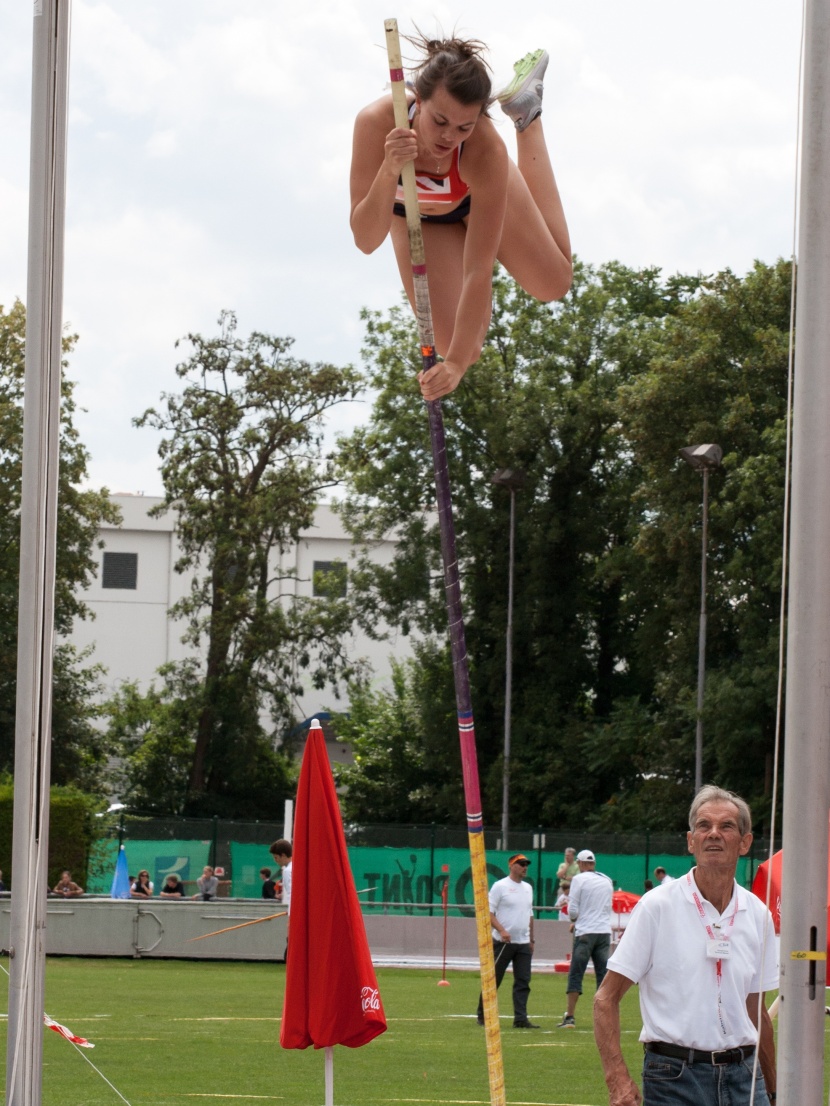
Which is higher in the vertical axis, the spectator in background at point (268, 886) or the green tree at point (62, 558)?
the green tree at point (62, 558)

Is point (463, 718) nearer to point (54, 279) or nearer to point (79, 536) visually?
point (54, 279)

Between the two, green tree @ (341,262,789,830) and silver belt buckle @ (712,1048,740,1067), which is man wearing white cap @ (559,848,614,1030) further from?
green tree @ (341,262,789,830)

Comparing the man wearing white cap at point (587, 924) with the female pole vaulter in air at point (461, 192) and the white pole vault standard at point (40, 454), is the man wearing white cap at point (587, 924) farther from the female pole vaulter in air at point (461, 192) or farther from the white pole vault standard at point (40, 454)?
the female pole vaulter in air at point (461, 192)

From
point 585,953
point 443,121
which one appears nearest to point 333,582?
point 585,953

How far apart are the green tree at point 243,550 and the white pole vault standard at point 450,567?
1329 inches

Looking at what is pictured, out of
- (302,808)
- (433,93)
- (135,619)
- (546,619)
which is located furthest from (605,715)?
(433,93)

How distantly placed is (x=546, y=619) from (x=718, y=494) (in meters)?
7.05

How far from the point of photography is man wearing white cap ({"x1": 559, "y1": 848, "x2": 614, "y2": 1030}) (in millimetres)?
14188

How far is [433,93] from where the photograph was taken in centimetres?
391

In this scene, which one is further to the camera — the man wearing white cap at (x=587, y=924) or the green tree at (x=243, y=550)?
the green tree at (x=243, y=550)

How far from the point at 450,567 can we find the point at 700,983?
57.0 inches

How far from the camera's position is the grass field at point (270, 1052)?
32.3 feet

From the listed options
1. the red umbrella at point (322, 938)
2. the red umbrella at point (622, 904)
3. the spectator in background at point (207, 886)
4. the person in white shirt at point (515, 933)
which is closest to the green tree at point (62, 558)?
the spectator in background at point (207, 886)

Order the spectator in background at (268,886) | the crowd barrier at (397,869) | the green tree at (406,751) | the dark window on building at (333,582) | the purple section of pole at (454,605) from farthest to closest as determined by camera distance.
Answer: the dark window on building at (333,582) → the green tree at (406,751) → the crowd barrier at (397,869) → the spectator in background at (268,886) → the purple section of pole at (454,605)
